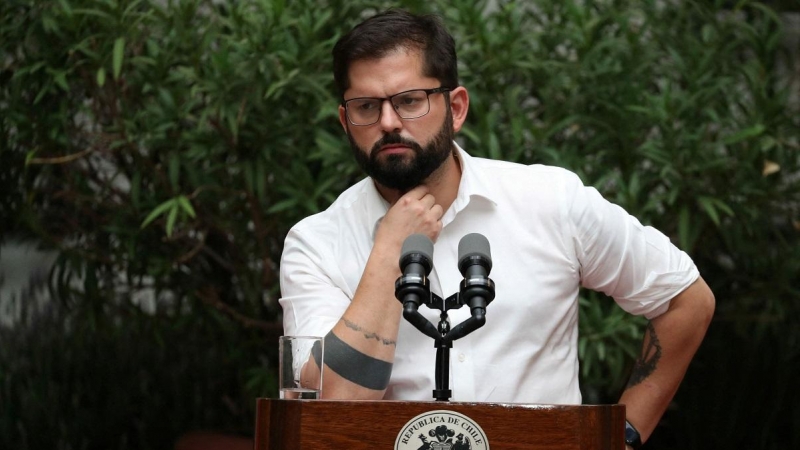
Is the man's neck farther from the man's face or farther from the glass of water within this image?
the glass of water

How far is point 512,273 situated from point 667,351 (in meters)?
0.38

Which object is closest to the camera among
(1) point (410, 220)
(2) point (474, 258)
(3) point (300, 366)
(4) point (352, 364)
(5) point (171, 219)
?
(2) point (474, 258)

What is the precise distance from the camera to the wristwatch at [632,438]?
231 cm

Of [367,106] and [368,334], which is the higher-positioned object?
[367,106]

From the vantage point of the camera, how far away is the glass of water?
1999 mm

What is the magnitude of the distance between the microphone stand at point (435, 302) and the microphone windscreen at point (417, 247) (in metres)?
0.05

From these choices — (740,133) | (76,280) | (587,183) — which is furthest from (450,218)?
(76,280)

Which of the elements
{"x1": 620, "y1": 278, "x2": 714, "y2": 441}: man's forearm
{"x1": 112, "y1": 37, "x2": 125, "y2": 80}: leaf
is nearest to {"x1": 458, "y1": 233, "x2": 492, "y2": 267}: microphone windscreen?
{"x1": 620, "y1": 278, "x2": 714, "y2": 441}: man's forearm

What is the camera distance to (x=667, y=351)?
8.04ft

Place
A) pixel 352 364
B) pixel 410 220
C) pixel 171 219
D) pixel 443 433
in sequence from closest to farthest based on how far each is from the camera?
pixel 443 433 < pixel 352 364 < pixel 410 220 < pixel 171 219

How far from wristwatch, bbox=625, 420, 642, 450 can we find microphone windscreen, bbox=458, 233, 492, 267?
0.67 metres

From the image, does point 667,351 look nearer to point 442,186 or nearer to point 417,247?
point 442,186

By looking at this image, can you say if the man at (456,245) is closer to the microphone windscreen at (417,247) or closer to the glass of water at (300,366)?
the glass of water at (300,366)

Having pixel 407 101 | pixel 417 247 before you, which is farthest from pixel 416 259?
pixel 407 101
